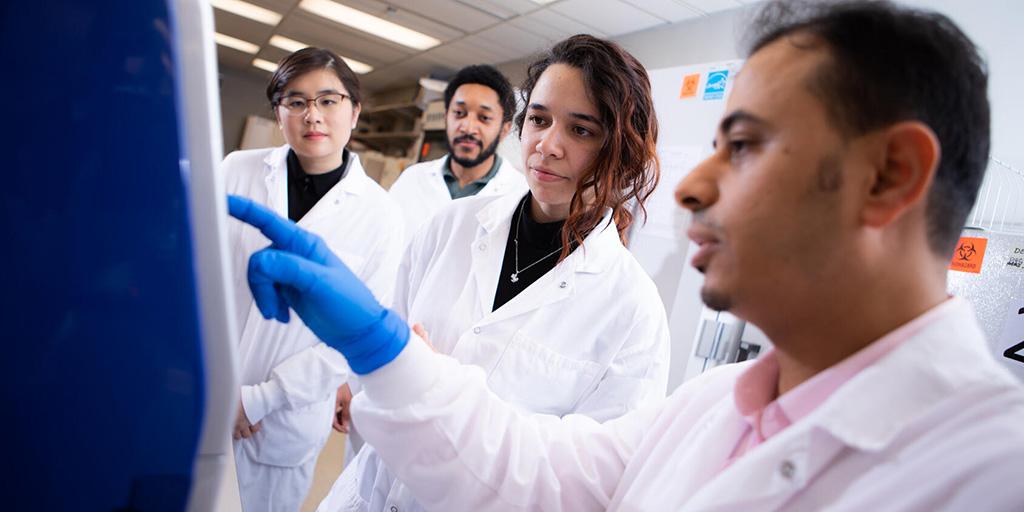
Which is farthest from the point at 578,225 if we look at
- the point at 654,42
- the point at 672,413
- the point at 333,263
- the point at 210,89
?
the point at 654,42

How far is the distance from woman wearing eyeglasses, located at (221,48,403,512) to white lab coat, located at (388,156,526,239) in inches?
33.3

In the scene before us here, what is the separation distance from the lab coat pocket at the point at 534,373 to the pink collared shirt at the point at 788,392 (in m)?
0.45

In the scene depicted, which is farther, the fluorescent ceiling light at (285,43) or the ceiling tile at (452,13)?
the fluorescent ceiling light at (285,43)

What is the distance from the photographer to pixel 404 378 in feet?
2.54

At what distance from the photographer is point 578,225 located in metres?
1.25

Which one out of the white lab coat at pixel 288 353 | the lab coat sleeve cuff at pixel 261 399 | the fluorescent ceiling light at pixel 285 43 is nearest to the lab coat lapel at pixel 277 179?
the white lab coat at pixel 288 353

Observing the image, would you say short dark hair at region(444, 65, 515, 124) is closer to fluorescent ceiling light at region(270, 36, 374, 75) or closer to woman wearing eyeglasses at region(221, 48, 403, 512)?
woman wearing eyeglasses at region(221, 48, 403, 512)

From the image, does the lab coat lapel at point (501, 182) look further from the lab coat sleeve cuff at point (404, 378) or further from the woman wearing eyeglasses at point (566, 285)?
the lab coat sleeve cuff at point (404, 378)

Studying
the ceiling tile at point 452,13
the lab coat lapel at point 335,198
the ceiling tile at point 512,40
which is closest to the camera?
the lab coat lapel at point 335,198

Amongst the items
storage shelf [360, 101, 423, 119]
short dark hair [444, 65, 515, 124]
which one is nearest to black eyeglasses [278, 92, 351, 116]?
short dark hair [444, 65, 515, 124]

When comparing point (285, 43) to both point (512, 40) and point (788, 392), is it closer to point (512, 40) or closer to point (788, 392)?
point (512, 40)

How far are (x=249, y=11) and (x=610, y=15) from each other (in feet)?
12.3

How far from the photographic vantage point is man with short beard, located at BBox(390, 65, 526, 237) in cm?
265

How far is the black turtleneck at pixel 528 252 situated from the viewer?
127 centimetres
